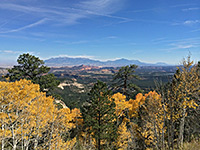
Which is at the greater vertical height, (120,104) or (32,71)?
(32,71)

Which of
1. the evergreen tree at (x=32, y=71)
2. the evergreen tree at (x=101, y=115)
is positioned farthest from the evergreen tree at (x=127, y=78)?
the evergreen tree at (x=32, y=71)

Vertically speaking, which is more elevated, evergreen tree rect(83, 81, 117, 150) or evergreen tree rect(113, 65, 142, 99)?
evergreen tree rect(113, 65, 142, 99)

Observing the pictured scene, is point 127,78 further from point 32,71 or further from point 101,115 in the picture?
point 32,71

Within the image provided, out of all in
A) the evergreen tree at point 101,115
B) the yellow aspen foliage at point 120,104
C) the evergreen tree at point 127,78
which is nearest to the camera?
the evergreen tree at point 101,115

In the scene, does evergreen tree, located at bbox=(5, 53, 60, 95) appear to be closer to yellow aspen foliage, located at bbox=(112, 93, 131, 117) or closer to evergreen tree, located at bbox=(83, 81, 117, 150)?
evergreen tree, located at bbox=(83, 81, 117, 150)

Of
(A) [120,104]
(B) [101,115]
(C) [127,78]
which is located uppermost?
(C) [127,78]

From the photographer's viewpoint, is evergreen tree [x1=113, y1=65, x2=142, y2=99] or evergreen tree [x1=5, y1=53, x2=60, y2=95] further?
evergreen tree [x1=113, y1=65, x2=142, y2=99]

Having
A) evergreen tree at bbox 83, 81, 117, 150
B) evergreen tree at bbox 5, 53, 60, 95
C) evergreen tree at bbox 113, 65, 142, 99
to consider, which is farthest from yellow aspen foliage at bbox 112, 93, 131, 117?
evergreen tree at bbox 5, 53, 60, 95

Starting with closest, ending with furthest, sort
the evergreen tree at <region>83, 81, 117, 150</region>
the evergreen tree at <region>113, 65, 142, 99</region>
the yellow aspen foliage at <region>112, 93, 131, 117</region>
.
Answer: the evergreen tree at <region>83, 81, 117, 150</region>, the yellow aspen foliage at <region>112, 93, 131, 117</region>, the evergreen tree at <region>113, 65, 142, 99</region>

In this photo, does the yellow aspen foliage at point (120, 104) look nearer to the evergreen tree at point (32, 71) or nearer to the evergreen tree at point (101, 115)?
the evergreen tree at point (101, 115)

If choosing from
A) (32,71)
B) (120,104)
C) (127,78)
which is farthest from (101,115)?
(32,71)

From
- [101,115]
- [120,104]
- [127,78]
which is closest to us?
[101,115]

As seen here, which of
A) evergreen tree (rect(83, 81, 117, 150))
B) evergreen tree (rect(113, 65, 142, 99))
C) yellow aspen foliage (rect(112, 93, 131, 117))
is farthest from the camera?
evergreen tree (rect(113, 65, 142, 99))

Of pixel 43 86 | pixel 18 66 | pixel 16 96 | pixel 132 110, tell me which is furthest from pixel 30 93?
pixel 132 110
